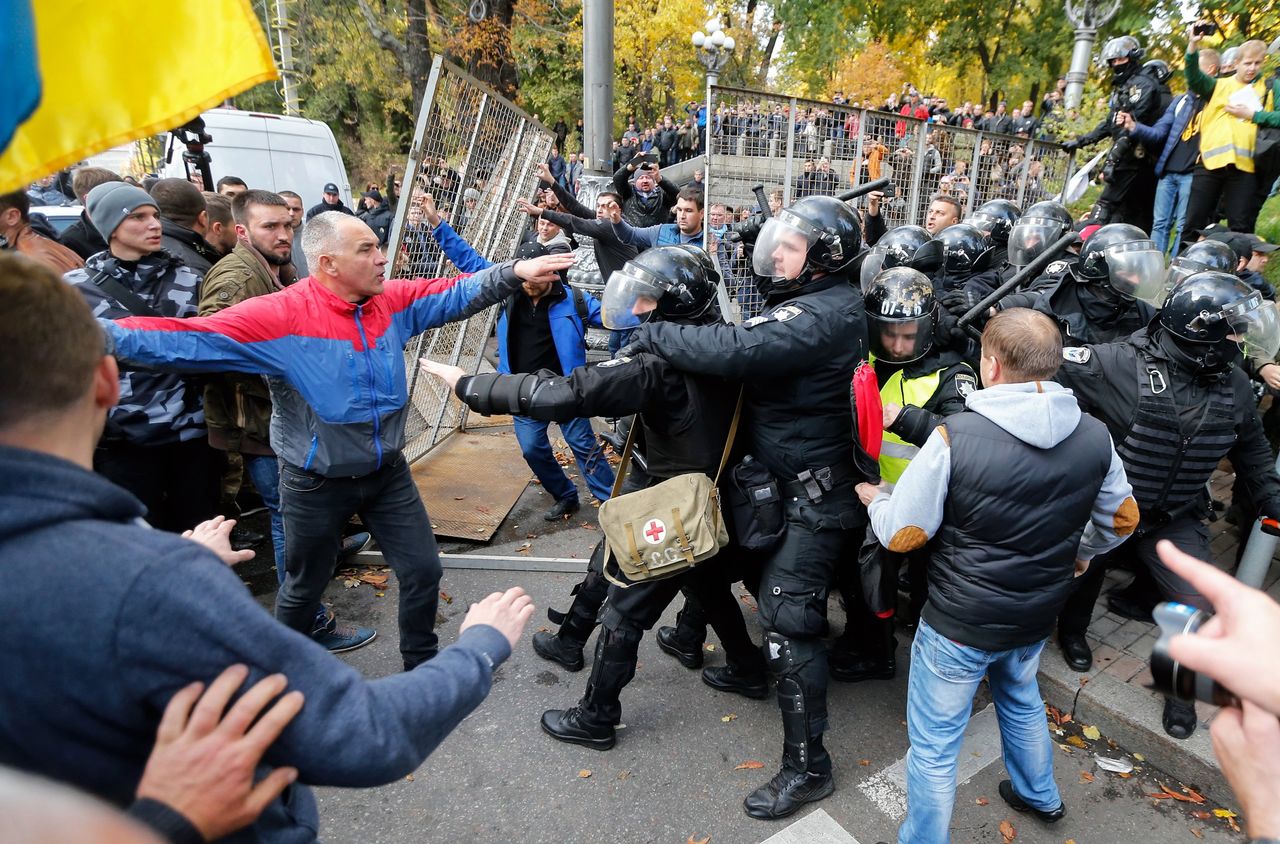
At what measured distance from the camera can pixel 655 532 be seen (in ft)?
9.14

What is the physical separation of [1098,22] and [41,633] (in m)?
17.8

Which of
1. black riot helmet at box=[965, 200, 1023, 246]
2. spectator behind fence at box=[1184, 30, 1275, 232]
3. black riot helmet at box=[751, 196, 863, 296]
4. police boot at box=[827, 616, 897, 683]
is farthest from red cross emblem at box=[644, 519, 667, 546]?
spectator behind fence at box=[1184, 30, 1275, 232]

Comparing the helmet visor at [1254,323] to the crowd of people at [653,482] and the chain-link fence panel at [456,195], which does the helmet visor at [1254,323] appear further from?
the chain-link fence panel at [456,195]

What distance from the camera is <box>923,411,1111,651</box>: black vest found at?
2230mm

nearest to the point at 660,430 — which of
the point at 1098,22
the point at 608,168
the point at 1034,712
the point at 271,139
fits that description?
the point at 1034,712

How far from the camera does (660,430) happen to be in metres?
2.96

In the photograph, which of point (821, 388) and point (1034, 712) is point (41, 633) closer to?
point (821, 388)

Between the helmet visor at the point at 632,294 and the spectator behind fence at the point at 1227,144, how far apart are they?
19.1 feet

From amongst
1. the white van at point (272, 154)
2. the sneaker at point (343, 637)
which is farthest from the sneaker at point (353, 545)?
the white van at point (272, 154)

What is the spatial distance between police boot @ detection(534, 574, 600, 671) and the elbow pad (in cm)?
118

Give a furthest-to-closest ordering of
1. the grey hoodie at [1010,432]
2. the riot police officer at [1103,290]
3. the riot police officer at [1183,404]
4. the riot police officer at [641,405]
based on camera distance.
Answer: the riot police officer at [1103,290], the riot police officer at [1183,404], the riot police officer at [641,405], the grey hoodie at [1010,432]

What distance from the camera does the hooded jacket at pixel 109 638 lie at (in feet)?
3.29

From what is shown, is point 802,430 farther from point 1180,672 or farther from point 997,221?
point 997,221

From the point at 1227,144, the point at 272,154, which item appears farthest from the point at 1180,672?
the point at 272,154
